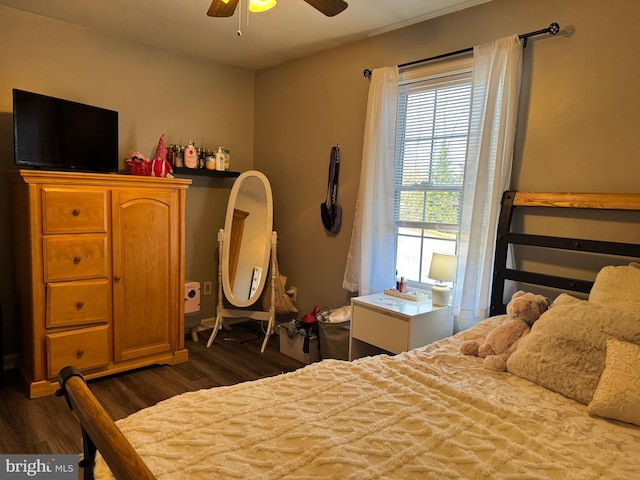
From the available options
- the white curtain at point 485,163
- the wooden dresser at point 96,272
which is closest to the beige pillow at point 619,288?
the white curtain at point 485,163

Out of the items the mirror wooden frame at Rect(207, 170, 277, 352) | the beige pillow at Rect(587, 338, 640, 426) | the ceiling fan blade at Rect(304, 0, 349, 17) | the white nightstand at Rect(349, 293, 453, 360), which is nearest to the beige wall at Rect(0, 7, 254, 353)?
the mirror wooden frame at Rect(207, 170, 277, 352)

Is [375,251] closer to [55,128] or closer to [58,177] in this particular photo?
[58,177]

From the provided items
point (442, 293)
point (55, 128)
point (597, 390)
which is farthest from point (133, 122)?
point (597, 390)

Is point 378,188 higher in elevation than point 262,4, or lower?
lower

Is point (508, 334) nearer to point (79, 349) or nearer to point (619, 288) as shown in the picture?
point (619, 288)

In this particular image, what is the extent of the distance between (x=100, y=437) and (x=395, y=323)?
1.94 metres

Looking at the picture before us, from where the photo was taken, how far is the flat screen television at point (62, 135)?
2.66 metres

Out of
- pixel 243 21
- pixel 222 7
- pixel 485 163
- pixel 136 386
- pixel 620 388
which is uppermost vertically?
pixel 243 21

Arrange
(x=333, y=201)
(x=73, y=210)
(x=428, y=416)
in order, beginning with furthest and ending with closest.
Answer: (x=333, y=201) < (x=73, y=210) < (x=428, y=416)

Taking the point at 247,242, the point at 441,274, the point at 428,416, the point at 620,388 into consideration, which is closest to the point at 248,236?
the point at 247,242

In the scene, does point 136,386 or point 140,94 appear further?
point 140,94

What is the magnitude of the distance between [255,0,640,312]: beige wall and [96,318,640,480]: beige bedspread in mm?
1217

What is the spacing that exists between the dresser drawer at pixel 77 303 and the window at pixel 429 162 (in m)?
2.09

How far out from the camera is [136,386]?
2.90m
